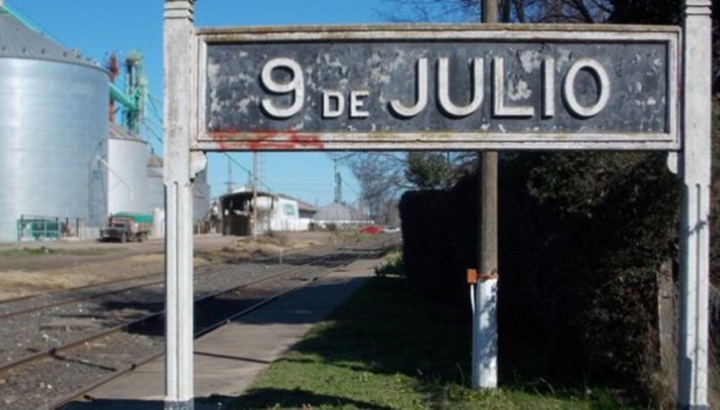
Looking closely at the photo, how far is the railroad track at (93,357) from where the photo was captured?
12.8 metres

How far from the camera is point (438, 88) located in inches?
302

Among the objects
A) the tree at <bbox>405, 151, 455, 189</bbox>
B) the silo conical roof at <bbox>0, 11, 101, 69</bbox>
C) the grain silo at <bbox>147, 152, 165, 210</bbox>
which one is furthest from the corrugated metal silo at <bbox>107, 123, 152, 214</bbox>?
the tree at <bbox>405, 151, 455, 189</bbox>

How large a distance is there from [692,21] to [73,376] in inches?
404

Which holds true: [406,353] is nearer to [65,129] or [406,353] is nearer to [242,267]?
[242,267]

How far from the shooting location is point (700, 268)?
740 centimetres

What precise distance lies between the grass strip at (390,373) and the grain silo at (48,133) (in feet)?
195

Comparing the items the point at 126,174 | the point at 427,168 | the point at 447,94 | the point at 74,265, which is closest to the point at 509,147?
the point at 447,94

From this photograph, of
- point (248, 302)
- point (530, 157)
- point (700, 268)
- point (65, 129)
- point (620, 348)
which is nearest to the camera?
point (700, 268)

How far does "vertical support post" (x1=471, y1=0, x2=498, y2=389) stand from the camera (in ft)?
35.9

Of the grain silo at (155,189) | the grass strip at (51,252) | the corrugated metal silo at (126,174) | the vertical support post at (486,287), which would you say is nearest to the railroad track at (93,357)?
the vertical support post at (486,287)

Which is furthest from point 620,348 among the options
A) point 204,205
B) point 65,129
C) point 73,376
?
point 204,205

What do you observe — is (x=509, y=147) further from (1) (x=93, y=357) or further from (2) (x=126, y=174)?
(2) (x=126, y=174)

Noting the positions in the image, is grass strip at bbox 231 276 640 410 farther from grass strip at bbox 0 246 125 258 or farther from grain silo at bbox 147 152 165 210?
grain silo at bbox 147 152 165 210

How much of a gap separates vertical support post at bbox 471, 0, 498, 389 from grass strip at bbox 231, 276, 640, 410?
27cm
